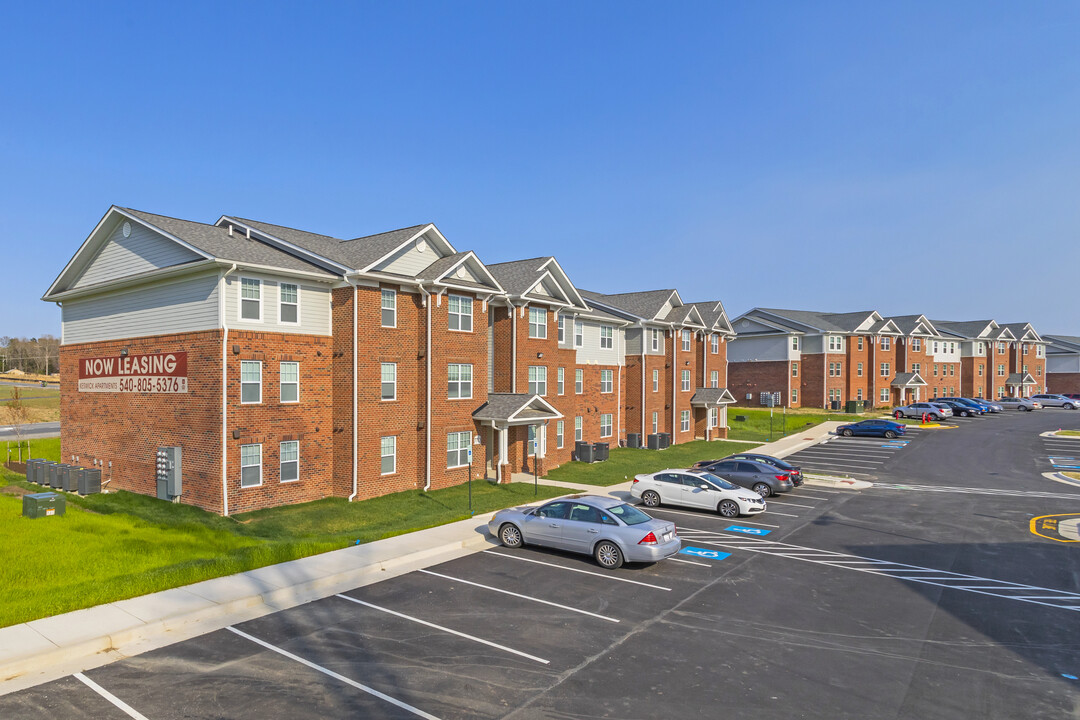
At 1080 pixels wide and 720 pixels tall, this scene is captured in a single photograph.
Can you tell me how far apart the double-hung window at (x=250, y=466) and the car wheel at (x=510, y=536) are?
928 cm

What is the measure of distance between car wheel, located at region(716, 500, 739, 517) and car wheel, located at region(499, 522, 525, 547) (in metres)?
8.09

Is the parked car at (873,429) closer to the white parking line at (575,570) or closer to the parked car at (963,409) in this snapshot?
the parked car at (963,409)

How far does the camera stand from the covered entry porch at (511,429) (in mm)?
27250

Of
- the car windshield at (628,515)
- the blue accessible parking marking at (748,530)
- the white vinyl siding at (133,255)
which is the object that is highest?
the white vinyl siding at (133,255)

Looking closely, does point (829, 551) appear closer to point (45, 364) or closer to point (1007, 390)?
point (1007, 390)

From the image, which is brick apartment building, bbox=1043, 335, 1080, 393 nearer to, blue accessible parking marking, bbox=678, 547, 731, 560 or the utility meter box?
blue accessible parking marking, bbox=678, 547, 731, 560

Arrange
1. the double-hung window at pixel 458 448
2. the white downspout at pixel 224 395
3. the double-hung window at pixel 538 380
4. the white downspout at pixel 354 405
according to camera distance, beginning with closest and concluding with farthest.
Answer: the white downspout at pixel 224 395 → the white downspout at pixel 354 405 → the double-hung window at pixel 458 448 → the double-hung window at pixel 538 380

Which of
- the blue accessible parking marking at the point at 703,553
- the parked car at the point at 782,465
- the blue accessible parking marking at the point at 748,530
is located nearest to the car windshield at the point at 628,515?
the blue accessible parking marking at the point at 703,553

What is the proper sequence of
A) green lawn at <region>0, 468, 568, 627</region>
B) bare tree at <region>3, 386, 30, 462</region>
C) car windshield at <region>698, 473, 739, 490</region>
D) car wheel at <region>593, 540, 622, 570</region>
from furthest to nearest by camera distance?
bare tree at <region>3, 386, 30, 462</region> → car windshield at <region>698, 473, 739, 490</region> → car wheel at <region>593, 540, 622, 570</region> → green lawn at <region>0, 468, 568, 627</region>

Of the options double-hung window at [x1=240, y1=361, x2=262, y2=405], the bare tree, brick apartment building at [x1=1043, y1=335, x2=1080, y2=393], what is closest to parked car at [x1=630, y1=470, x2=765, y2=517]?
double-hung window at [x1=240, y1=361, x2=262, y2=405]

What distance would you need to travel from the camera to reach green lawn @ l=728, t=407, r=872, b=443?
1922 inches

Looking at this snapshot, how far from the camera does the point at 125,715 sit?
8383mm

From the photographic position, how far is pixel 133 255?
2373 cm

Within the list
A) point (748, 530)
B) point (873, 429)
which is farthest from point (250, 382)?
point (873, 429)
